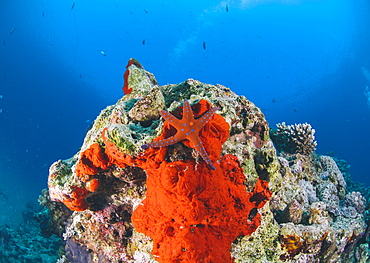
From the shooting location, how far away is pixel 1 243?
9203 millimetres

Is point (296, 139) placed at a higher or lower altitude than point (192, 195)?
higher

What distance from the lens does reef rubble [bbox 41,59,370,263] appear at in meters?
3.06

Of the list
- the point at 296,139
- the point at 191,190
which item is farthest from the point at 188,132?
the point at 296,139

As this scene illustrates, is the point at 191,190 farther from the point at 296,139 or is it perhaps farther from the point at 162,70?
the point at 162,70

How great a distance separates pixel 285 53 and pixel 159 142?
108285 mm

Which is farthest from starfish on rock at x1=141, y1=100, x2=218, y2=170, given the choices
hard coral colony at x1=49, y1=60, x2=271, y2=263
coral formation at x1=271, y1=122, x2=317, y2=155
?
coral formation at x1=271, y1=122, x2=317, y2=155

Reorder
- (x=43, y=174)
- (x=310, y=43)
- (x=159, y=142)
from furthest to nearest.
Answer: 1. (x=310, y=43)
2. (x=43, y=174)
3. (x=159, y=142)

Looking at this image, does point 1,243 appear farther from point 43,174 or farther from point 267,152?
point 43,174

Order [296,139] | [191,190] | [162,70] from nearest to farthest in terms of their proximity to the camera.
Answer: [191,190]
[296,139]
[162,70]

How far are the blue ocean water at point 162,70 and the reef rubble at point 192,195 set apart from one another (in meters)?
25.6

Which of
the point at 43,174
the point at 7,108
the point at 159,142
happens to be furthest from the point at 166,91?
the point at 7,108

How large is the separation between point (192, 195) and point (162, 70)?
115264 millimetres

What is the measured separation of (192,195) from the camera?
114 inches

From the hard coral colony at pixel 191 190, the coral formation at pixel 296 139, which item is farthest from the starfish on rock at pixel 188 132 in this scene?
the coral formation at pixel 296 139
